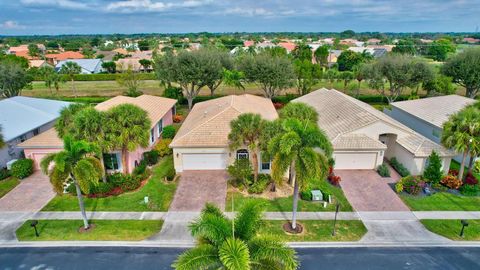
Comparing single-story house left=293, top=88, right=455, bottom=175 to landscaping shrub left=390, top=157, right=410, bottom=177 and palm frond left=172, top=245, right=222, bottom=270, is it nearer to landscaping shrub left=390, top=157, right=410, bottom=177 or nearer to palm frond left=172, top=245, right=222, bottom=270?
landscaping shrub left=390, top=157, right=410, bottom=177

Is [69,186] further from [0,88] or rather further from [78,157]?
[0,88]

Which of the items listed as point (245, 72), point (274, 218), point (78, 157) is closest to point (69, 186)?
point (78, 157)

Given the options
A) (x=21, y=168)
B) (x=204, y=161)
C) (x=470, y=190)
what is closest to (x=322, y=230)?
(x=204, y=161)

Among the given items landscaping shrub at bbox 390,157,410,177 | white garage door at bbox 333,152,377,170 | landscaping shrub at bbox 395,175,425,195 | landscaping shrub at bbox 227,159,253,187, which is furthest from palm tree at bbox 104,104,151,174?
landscaping shrub at bbox 390,157,410,177

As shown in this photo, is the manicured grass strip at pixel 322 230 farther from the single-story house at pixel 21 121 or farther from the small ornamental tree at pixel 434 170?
the single-story house at pixel 21 121

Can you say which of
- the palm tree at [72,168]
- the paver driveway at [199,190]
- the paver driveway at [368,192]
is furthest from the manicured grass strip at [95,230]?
the paver driveway at [368,192]

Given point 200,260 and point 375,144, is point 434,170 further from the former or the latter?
point 200,260
